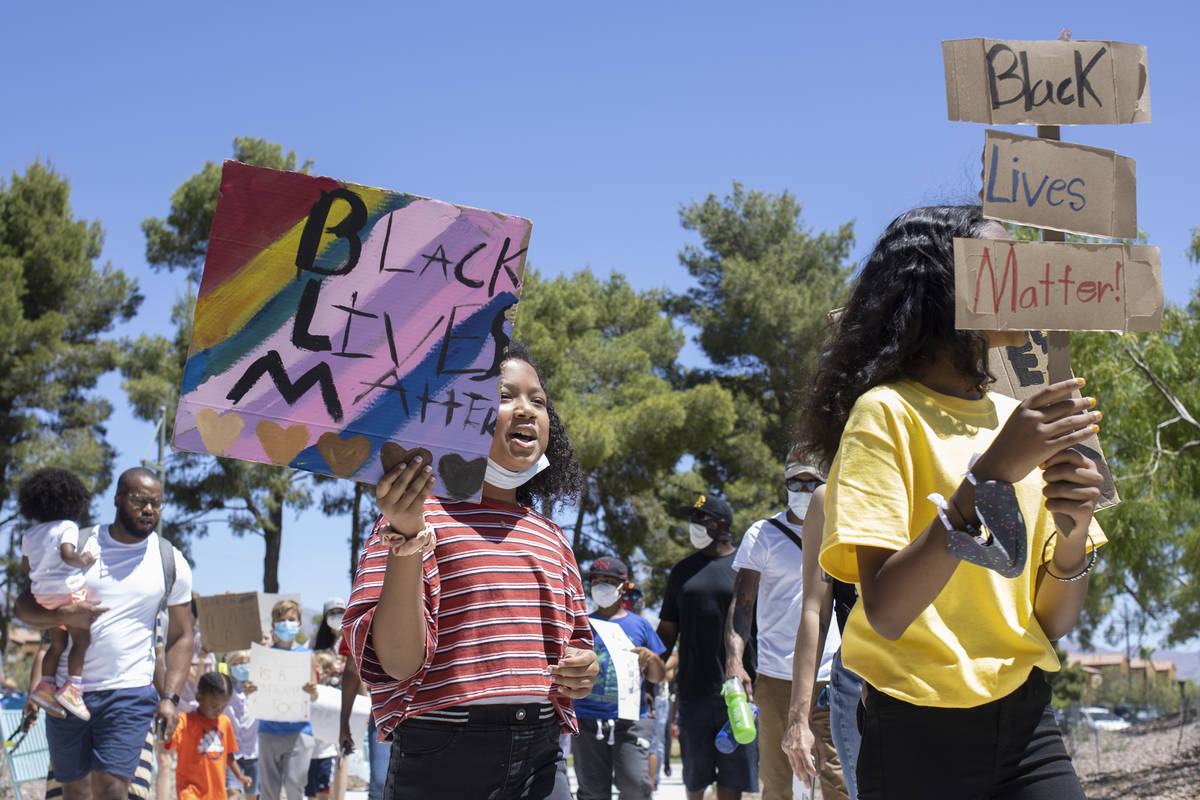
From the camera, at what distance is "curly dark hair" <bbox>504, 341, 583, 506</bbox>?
336cm

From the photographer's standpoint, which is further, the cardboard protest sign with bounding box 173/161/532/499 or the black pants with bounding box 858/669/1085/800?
the cardboard protest sign with bounding box 173/161/532/499

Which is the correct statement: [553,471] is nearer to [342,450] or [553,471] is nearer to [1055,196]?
[342,450]

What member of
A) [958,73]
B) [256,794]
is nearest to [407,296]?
[958,73]

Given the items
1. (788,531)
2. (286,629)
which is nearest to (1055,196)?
(788,531)

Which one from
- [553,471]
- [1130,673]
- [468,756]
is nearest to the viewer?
[468,756]

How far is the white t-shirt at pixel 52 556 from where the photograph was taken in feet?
19.5

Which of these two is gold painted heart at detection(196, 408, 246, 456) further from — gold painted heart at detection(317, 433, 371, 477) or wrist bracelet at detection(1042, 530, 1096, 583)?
wrist bracelet at detection(1042, 530, 1096, 583)

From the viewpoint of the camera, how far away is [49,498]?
21.4 ft

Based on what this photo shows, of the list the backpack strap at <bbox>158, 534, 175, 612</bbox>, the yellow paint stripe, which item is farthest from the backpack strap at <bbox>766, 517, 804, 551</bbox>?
the yellow paint stripe

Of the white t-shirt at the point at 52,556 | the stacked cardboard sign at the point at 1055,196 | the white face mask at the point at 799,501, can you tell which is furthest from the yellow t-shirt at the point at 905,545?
the white t-shirt at the point at 52,556

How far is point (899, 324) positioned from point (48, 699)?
17.1 feet

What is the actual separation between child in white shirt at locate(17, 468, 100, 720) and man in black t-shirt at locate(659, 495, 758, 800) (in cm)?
340

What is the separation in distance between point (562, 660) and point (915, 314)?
1.27 meters

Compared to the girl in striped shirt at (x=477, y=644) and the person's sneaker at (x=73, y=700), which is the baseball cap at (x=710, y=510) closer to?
the person's sneaker at (x=73, y=700)
